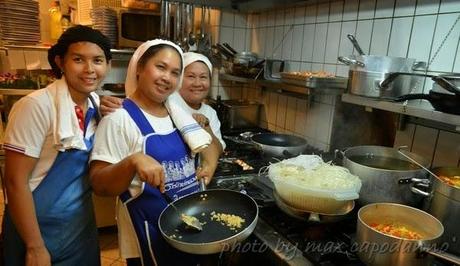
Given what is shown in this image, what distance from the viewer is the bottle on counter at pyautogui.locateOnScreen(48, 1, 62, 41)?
2.99 meters

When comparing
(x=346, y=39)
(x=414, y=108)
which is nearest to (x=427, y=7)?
(x=346, y=39)

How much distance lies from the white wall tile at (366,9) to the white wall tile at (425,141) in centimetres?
59

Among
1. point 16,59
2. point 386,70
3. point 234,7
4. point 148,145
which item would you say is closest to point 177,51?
point 148,145

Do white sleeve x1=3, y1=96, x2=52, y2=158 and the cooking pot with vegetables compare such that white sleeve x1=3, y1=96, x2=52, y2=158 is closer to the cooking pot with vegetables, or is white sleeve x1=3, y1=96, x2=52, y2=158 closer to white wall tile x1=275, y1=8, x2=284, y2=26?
the cooking pot with vegetables

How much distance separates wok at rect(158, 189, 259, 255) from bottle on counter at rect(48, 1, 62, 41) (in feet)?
9.17

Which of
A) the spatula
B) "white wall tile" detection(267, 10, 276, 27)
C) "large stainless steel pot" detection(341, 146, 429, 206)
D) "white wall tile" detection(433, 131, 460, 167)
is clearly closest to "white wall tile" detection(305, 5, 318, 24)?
"white wall tile" detection(267, 10, 276, 27)

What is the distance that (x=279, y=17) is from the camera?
2.15 metres

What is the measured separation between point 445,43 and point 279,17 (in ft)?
3.79

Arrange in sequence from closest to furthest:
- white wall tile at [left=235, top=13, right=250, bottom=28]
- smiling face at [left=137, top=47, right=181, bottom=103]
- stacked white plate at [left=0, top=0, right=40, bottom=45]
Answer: smiling face at [left=137, top=47, right=181, bottom=103] → stacked white plate at [left=0, top=0, right=40, bottom=45] → white wall tile at [left=235, top=13, right=250, bottom=28]

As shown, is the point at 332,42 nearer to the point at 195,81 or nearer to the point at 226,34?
the point at 195,81

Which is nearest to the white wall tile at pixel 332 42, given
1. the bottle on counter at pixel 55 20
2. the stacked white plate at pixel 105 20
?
the stacked white plate at pixel 105 20

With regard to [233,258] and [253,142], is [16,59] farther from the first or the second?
[233,258]

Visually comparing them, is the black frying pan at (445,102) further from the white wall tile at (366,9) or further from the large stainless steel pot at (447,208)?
the white wall tile at (366,9)

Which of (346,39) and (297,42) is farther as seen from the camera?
(297,42)
